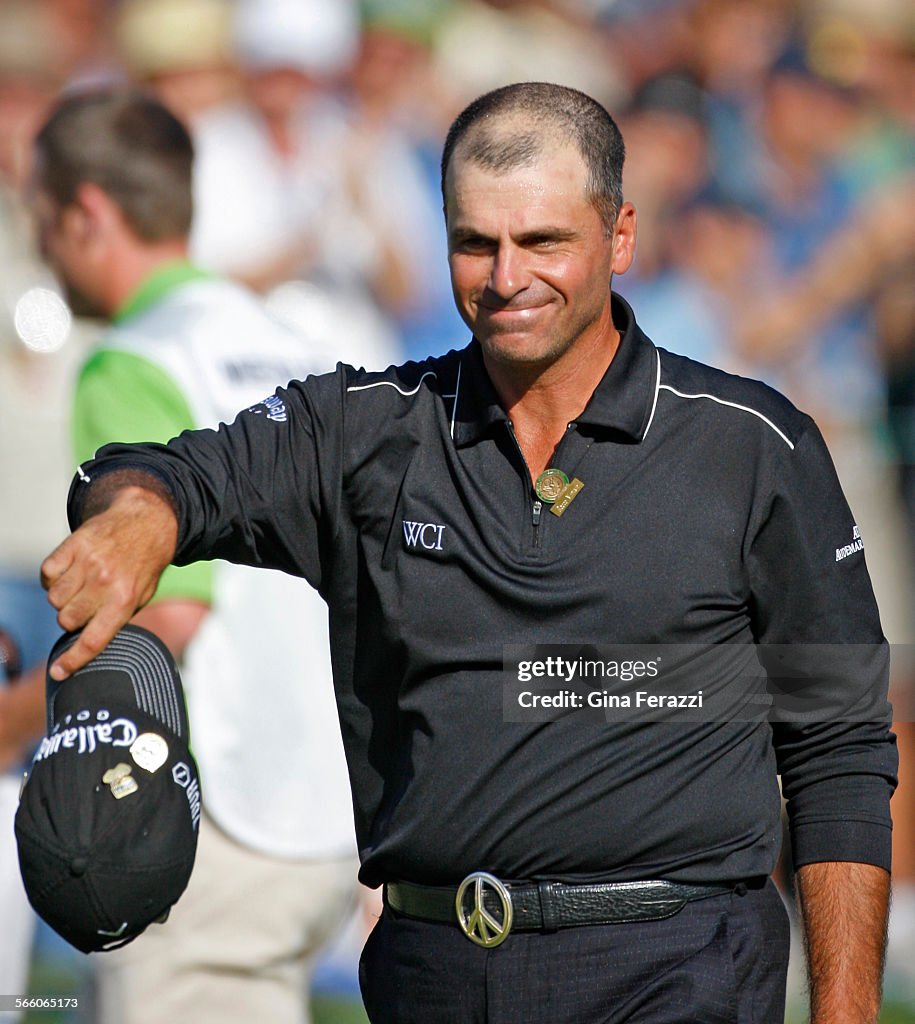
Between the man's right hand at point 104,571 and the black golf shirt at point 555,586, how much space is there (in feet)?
0.31

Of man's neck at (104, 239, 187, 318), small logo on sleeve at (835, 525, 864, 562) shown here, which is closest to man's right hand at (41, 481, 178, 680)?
small logo on sleeve at (835, 525, 864, 562)

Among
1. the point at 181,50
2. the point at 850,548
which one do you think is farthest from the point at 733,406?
the point at 181,50

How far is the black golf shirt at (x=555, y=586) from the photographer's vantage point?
231 cm

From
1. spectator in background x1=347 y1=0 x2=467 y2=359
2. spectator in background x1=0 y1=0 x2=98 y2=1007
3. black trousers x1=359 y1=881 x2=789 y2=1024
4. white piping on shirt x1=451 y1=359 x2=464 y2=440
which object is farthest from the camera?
spectator in background x1=347 y1=0 x2=467 y2=359

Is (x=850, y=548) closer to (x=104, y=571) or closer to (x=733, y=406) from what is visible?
(x=733, y=406)

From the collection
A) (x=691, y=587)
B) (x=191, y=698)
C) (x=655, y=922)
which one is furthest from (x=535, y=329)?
(x=191, y=698)

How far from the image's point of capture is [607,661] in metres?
2.33

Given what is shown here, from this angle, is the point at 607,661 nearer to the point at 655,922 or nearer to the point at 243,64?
the point at 655,922

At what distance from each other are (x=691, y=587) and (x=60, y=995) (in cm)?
273

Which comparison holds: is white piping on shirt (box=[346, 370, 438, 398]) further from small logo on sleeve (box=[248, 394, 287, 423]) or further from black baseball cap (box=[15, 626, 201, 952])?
black baseball cap (box=[15, 626, 201, 952])

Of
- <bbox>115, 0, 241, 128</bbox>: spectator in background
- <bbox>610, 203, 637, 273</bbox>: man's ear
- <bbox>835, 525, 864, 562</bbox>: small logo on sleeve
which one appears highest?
<bbox>115, 0, 241, 128</bbox>: spectator in background

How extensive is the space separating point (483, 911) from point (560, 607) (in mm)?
443

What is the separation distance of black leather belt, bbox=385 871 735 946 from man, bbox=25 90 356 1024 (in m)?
1.44

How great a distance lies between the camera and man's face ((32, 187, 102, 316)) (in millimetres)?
4098
